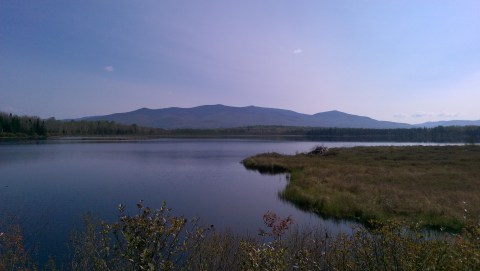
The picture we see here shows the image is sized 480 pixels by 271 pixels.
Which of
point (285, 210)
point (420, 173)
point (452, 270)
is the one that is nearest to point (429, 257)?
point (452, 270)

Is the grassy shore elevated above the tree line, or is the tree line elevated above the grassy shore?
the tree line

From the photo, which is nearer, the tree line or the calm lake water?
the calm lake water

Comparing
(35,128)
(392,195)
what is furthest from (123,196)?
(35,128)

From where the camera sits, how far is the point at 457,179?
26734 mm

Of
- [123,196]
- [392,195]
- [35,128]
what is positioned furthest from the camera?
[35,128]

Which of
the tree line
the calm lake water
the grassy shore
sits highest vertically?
the tree line

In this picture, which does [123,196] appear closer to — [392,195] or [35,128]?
[392,195]

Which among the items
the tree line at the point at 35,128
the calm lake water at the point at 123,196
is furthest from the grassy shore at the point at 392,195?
the tree line at the point at 35,128

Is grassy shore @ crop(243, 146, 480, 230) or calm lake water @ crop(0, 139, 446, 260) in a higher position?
grassy shore @ crop(243, 146, 480, 230)

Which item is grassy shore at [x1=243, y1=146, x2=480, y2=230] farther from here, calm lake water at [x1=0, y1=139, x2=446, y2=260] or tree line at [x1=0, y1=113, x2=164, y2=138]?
tree line at [x1=0, y1=113, x2=164, y2=138]

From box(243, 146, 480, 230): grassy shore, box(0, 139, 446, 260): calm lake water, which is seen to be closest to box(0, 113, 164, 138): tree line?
box(0, 139, 446, 260): calm lake water

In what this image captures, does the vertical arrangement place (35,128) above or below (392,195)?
above

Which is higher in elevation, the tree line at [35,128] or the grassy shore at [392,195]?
the tree line at [35,128]

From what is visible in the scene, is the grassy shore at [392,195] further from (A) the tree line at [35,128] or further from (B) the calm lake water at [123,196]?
(A) the tree line at [35,128]
